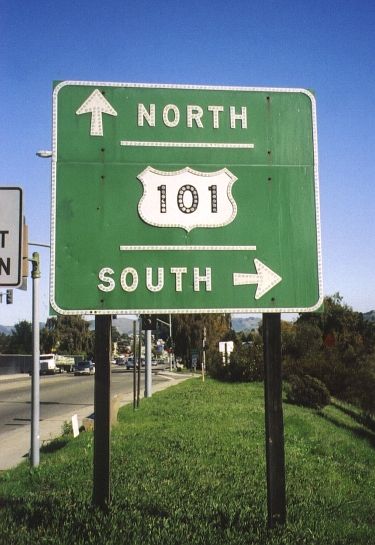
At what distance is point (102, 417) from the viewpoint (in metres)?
5.36

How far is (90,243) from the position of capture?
5.44 m

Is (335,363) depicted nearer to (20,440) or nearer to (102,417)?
(20,440)

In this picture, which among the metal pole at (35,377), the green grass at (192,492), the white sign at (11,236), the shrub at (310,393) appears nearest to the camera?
the white sign at (11,236)

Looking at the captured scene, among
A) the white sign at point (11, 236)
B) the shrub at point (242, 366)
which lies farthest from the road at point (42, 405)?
the white sign at point (11, 236)

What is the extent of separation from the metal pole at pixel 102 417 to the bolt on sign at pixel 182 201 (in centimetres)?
33

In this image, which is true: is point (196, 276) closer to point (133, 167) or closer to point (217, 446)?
point (133, 167)

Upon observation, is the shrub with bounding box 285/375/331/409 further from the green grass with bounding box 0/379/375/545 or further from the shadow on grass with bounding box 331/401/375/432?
the green grass with bounding box 0/379/375/545

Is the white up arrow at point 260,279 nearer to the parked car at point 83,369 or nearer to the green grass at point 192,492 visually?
the green grass at point 192,492

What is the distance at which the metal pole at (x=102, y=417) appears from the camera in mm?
5334

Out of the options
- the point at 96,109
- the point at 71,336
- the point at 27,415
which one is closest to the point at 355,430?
the point at 27,415

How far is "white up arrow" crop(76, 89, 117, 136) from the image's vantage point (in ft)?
18.3

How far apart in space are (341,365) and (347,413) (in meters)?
6.86

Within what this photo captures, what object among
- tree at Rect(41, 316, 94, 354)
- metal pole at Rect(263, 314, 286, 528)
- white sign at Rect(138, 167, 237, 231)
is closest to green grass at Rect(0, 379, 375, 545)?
metal pole at Rect(263, 314, 286, 528)

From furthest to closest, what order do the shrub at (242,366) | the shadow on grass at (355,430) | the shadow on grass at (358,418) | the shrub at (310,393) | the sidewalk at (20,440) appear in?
the shrub at (242,366) < the shrub at (310,393) < the shadow on grass at (358,418) < the shadow on grass at (355,430) < the sidewalk at (20,440)
